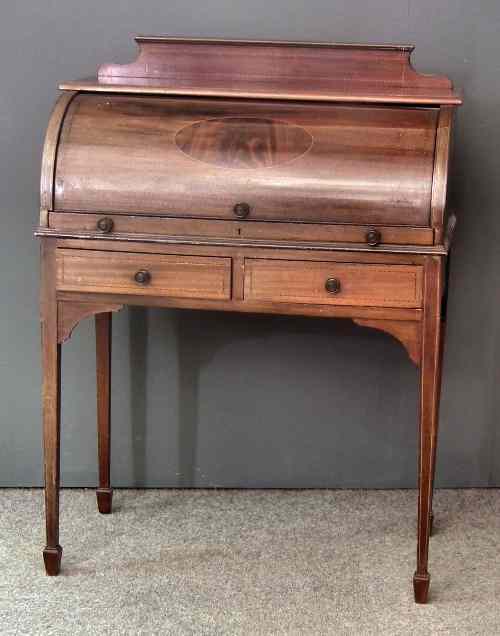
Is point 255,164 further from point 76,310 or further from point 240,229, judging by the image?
point 76,310

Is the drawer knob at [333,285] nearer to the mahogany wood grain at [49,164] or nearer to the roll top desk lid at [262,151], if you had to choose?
the roll top desk lid at [262,151]

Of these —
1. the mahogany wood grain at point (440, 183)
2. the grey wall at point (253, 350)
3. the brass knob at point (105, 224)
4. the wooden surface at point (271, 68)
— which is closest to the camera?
the mahogany wood grain at point (440, 183)

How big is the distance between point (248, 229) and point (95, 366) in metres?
1.09

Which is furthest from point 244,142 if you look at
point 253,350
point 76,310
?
point 253,350

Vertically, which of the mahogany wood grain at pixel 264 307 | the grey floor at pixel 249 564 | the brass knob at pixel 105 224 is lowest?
the grey floor at pixel 249 564

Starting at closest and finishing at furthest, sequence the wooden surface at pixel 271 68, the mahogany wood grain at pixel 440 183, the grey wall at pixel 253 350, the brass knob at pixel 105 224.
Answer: the mahogany wood grain at pixel 440 183
the brass knob at pixel 105 224
the wooden surface at pixel 271 68
the grey wall at pixel 253 350

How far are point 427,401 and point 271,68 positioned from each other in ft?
3.52

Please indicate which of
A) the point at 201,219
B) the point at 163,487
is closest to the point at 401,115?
the point at 201,219

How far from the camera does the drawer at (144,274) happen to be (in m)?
2.81

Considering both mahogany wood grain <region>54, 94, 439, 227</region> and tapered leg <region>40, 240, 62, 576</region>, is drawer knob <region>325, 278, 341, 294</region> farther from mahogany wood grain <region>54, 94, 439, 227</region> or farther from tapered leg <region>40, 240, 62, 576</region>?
tapered leg <region>40, 240, 62, 576</region>

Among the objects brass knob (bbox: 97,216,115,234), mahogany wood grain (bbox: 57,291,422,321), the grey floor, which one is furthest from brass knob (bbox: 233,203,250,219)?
the grey floor

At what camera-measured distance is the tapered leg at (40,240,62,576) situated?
2.86 m

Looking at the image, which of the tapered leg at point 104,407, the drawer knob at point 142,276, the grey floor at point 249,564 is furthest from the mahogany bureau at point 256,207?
the tapered leg at point 104,407

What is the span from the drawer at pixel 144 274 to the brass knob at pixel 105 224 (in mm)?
71
